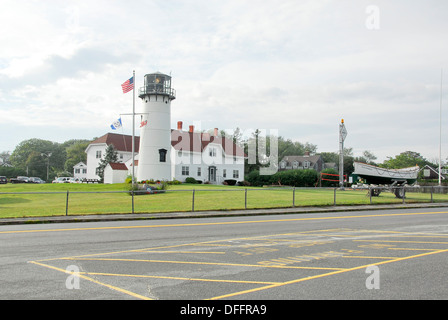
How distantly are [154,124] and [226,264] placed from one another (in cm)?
4523

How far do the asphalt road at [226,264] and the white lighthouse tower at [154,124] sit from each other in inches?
1495

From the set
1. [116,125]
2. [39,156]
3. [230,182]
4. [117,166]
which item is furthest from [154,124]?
[39,156]

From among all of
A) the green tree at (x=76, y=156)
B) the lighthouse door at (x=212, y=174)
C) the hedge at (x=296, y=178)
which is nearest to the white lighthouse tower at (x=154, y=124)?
the lighthouse door at (x=212, y=174)

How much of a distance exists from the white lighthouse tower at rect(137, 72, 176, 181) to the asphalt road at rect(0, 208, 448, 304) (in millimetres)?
37979

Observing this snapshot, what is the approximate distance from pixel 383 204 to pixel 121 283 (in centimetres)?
2411

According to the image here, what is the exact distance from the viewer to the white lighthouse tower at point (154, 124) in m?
51.9

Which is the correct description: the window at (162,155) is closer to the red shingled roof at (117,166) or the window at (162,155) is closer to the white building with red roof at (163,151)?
the white building with red roof at (163,151)

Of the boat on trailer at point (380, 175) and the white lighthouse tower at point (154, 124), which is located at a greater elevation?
the white lighthouse tower at point (154, 124)

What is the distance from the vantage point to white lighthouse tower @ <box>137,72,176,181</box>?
5188 cm

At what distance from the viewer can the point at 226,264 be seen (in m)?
8.60

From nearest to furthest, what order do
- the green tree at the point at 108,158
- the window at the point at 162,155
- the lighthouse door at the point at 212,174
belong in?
the window at the point at 162,155 → the lighthouse door at the point at 212,174 → the green tree at the point at 108,158

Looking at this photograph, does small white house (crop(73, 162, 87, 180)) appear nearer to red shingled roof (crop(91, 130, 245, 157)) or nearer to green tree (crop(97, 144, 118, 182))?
red shingled roof (crop(91, 130, 245, 157))

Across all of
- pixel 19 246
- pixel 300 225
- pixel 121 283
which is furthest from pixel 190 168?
pixel 121 283
